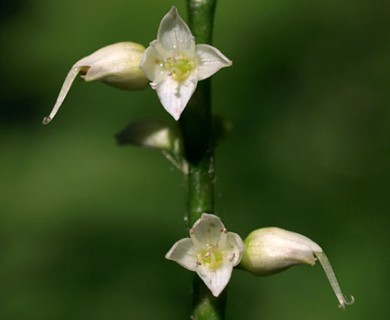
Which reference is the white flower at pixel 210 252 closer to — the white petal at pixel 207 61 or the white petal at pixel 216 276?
the white petal at pixel 216 276

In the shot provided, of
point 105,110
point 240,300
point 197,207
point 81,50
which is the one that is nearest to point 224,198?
point 240,300

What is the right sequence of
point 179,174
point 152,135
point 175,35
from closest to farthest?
point 175,35 → point 152,135 → point 179,174

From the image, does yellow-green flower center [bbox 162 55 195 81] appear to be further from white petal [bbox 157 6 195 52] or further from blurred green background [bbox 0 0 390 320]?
blurred green background [bbox 0 0 390 320]

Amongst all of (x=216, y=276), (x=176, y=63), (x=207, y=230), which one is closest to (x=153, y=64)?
(x=176, y=63)

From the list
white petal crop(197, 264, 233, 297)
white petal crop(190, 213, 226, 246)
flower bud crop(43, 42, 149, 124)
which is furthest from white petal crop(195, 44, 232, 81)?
white petal crop(197, 264, 233, 297)

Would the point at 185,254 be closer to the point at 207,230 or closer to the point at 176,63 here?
the point at 207,230
